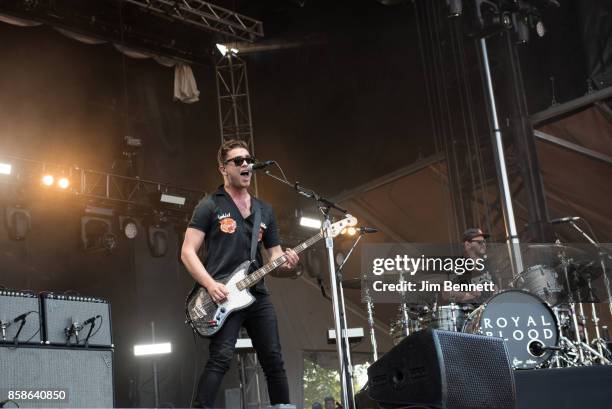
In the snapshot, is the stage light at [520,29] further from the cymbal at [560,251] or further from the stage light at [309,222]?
the stage light at [309,222]

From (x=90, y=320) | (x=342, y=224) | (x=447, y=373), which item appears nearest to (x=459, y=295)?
(x=342, y=224)

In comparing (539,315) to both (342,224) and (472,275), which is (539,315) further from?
(342,224)

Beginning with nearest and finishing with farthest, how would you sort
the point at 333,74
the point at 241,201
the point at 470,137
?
1. the point at 241,201
2. the point at 470,137
3. the point at 333,74

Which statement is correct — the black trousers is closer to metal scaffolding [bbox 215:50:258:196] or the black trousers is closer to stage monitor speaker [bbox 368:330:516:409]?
stage monitor speaker [bbox 368:330:516:409]

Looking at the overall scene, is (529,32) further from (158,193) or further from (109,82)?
(109,82)

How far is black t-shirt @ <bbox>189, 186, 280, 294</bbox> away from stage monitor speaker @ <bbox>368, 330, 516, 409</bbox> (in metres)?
1.17

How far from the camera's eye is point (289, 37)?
440 inches

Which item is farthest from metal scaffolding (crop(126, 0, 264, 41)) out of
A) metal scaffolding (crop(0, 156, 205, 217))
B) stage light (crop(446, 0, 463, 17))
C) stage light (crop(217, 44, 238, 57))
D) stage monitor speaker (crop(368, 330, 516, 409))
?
stage monitor speaker (crop(368, 330, 516, 409))

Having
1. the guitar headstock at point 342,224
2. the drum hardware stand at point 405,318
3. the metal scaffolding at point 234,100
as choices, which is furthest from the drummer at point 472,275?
the metal scaffolding at point 234,100

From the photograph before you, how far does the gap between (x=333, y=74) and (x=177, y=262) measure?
11.9 feet

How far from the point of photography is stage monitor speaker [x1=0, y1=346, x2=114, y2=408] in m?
4.70

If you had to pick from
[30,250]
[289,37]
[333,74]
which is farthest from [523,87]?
[30,250]

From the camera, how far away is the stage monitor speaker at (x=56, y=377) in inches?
185

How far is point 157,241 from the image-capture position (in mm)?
10562
